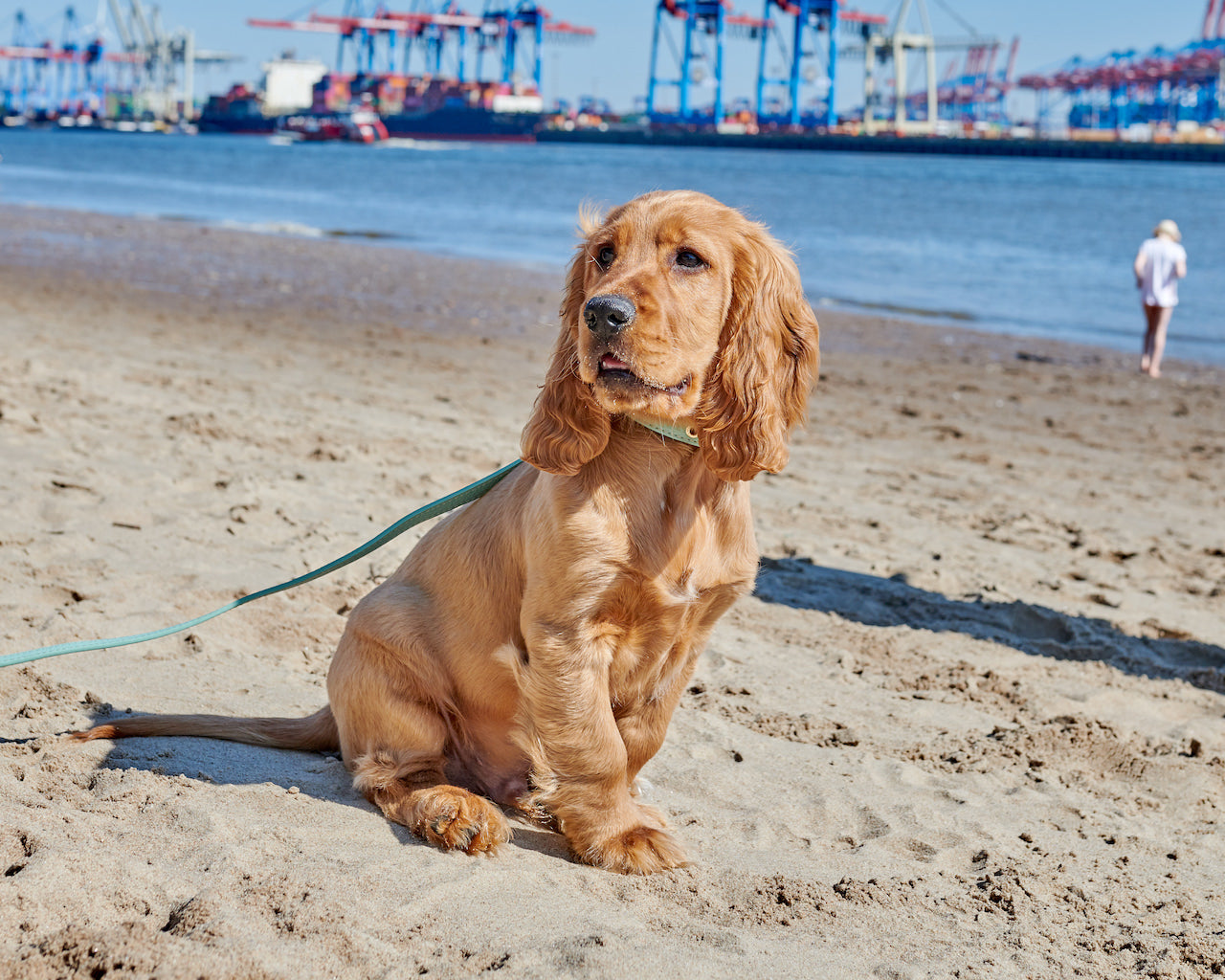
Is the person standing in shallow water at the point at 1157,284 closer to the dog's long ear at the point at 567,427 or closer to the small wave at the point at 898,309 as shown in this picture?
the small wave at the point at 898,309

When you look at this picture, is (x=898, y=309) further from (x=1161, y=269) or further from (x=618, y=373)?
(x=618, y=373)

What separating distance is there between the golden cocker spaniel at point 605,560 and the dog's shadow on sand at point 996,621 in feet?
7.83

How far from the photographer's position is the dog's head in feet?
9.14

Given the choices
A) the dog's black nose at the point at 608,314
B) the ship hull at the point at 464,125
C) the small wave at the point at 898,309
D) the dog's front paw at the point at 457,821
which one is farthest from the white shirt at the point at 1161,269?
the ship hull at the point at 464,125

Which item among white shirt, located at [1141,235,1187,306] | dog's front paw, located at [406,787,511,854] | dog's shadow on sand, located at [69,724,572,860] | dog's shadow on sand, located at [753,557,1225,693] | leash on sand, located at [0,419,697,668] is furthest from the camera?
white shirt, located at [1141,235,1187,306]

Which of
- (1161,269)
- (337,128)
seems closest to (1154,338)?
(1161,269)

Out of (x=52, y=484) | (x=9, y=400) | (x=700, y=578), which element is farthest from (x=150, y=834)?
(x=9, y=400)

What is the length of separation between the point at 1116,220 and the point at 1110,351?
27833 millimetres

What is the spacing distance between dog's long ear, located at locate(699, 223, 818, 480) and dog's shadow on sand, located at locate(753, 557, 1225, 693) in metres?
2.47

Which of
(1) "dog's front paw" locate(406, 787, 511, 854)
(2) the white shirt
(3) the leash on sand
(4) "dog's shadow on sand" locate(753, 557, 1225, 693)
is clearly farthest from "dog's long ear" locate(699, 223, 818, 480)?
(2) the white shirt

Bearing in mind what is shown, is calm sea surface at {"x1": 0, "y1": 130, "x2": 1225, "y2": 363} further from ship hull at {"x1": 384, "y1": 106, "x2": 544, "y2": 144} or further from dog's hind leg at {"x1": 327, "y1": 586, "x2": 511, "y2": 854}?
ship hull at {"x1": 384, "y1": 106, "x2": 544, "y2": 144}

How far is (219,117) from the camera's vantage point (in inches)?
5157

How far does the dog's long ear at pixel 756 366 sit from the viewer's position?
2936 millimetres

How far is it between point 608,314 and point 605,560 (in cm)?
60
